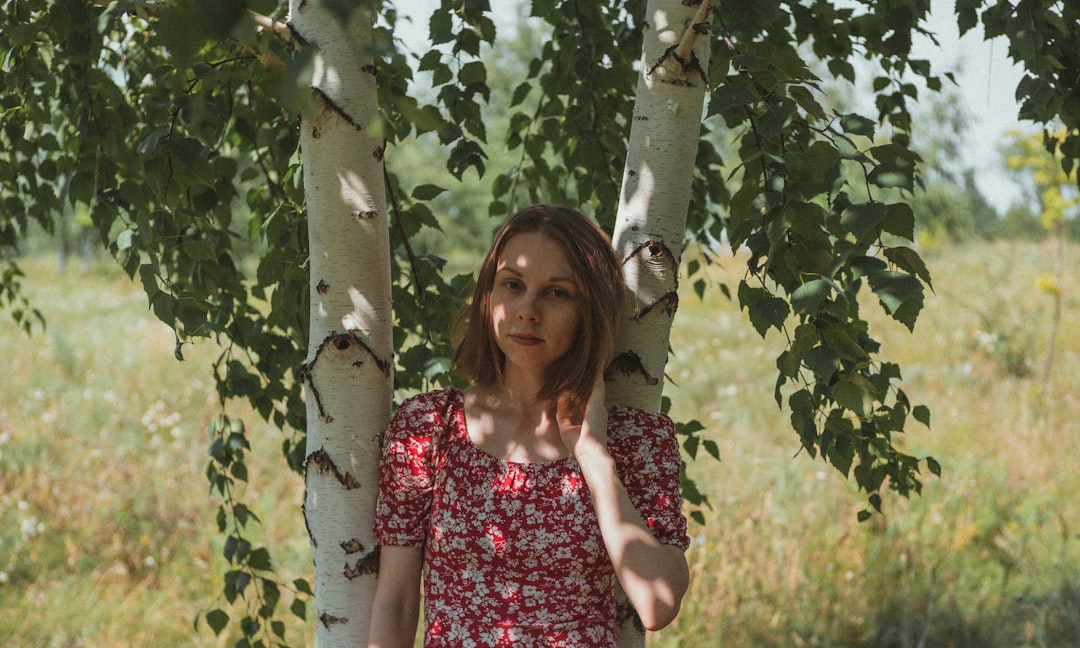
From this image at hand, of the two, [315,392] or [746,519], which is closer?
[315,392]

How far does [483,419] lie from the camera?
1.64m

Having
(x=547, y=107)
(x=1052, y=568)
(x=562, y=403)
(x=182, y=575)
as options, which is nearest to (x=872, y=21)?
(x=547, y=107)

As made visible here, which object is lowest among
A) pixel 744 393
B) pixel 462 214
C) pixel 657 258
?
pixel 657 258

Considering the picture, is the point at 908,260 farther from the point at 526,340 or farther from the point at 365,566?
the point at 365,566

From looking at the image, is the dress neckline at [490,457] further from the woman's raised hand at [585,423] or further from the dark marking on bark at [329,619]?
the dark marking on bark at [329,619]

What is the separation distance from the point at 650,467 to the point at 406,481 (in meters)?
0.41

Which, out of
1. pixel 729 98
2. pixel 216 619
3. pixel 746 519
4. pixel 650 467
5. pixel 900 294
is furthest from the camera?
pixel 746 519

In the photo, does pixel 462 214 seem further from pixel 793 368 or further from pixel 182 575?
pixel 793 368

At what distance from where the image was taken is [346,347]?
1.59 m

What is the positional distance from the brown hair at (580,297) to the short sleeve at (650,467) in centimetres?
10

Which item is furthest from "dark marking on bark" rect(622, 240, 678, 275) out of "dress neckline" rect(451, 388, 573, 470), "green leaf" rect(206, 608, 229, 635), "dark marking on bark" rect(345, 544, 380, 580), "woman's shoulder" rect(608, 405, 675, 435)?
"green leaf" rect(206, 608, 229, 635)

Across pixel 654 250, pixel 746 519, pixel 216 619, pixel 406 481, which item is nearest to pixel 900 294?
pixel 654 250

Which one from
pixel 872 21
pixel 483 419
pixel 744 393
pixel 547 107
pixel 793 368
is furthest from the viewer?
pixel 744 393

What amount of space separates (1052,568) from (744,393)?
271 centimetres
